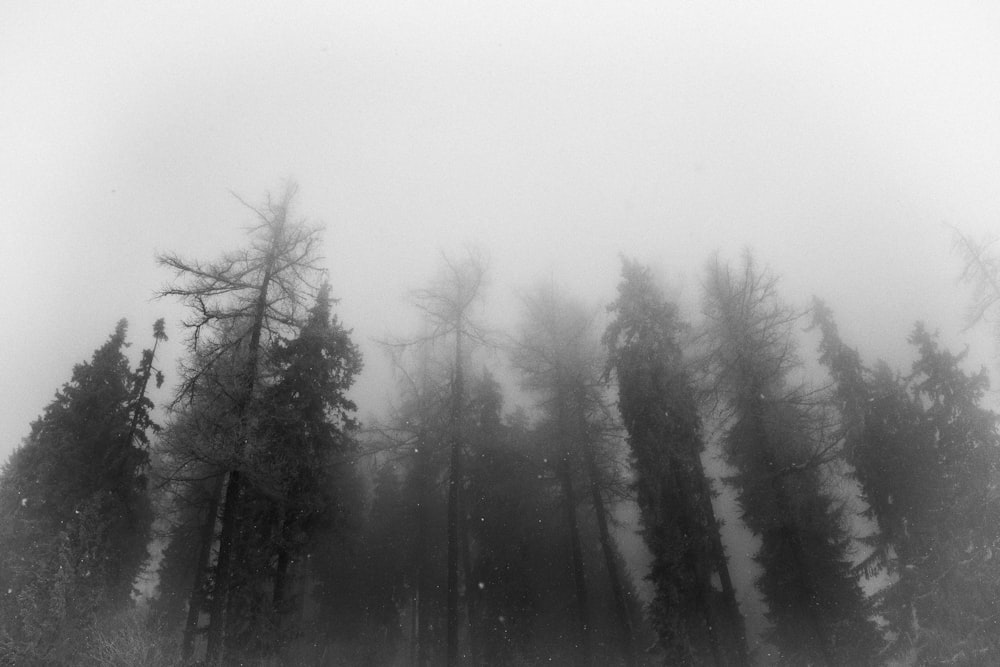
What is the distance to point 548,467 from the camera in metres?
22.7

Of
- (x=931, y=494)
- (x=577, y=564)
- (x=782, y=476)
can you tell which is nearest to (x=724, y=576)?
(x=782, y=476)

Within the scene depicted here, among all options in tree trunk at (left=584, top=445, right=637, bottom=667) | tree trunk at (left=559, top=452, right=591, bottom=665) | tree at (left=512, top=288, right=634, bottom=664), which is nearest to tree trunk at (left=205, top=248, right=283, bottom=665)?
tree at (left=512, top=288, right=634, bottom=664)

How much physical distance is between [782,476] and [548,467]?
8.97 m

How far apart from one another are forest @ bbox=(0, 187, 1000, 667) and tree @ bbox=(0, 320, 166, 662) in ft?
→ 0.34

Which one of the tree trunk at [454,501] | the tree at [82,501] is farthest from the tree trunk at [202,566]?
the tree trunk at [454,501]

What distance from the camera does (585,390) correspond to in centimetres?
2214

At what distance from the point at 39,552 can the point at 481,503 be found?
16.8 meters

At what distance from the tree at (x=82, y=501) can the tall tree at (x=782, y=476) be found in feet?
72.6

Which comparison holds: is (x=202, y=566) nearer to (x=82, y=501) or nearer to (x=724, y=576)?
(x=82, y=501)

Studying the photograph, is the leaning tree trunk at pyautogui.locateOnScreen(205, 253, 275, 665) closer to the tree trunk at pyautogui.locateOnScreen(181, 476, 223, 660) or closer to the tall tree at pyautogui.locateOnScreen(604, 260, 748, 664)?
the tree trunk at pyautogui.locateOnScreen(181, 476, 223, 660)

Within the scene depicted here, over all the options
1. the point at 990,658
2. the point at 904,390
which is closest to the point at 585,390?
the point at 904,390

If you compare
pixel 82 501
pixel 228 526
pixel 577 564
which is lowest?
pixel 577 564

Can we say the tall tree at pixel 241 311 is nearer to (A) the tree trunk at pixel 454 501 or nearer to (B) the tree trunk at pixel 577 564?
(A) the tree trunk at pixel 454 501

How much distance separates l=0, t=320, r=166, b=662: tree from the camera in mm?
17297
